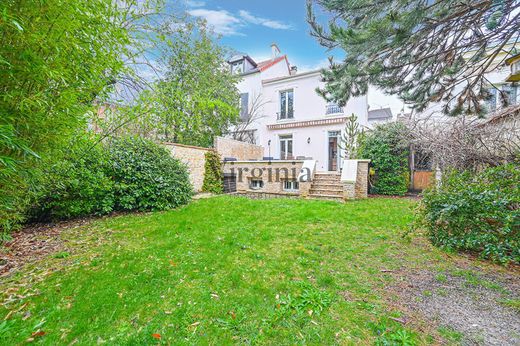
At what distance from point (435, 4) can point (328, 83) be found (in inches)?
62.1

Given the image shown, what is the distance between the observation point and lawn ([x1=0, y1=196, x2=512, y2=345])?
183 centimetres

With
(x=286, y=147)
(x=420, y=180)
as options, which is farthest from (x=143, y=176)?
(x=286, y=147)

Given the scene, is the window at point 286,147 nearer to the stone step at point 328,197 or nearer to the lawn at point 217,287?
the stone step at point 328,197

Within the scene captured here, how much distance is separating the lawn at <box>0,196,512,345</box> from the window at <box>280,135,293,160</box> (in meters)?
10.7

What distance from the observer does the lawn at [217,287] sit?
183cm

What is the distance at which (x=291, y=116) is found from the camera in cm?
1502

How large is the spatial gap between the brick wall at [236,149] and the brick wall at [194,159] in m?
0.98

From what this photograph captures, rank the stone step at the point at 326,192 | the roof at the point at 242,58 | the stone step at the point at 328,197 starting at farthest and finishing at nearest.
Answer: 1. the roof at the point at 242,58
2. the stone step at the point at 326,192
3. the stone step at the point at 328,197

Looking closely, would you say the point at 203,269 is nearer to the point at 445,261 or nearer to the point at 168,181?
the point at 445,261

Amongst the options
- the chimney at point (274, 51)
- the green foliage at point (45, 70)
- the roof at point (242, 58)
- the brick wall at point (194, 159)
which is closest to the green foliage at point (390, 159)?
the brick wall at point (194, 159)

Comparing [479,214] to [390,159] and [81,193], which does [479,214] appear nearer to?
[390,159]

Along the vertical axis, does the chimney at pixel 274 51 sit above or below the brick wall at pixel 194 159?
above

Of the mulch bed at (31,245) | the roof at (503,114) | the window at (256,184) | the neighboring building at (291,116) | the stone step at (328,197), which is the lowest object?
the mulch bed at (31,245)

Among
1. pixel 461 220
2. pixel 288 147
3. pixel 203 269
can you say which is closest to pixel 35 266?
pixel 203 269
